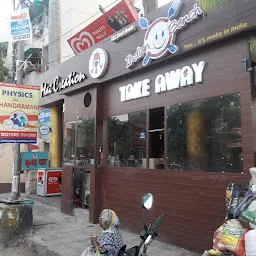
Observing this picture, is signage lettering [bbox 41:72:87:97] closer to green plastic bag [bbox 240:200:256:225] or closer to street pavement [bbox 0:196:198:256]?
street pavement [bbox 0:196:198:256]

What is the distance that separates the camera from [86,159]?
8727 mm

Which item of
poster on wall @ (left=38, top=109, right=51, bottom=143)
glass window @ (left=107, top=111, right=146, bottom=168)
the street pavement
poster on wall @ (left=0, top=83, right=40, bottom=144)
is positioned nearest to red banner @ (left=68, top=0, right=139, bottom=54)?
poster on wall @ (left=0, top=83, right=40, bottom=144)

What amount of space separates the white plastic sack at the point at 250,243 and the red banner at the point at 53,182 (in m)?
9.65

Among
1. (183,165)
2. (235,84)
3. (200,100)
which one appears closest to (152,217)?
(183,165)

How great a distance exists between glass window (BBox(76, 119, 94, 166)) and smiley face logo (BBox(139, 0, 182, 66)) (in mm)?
2679

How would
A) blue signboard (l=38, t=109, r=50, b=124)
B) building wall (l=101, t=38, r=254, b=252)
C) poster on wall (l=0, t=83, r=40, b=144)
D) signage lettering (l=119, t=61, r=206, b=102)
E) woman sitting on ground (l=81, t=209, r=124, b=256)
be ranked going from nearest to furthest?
woman sitting on ground (l=81, t=209, r=124, b=256) → building wall (l=101, t=38, r=254, b=252) → signage lettering (l=119, t=61, r=206, b=102) → poster on wall (l=0, t=83, r=40, b=144) → blue signboard (l=38, t=109, r=50, b=124)

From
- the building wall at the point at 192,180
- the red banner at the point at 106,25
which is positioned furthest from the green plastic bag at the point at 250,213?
the red banner at the point at 106,25

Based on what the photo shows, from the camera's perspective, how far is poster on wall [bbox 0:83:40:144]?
26.3 feet

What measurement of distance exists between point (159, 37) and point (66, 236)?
187 inches

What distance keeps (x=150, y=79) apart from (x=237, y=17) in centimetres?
238

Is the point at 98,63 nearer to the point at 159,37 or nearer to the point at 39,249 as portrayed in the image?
the point at 159,37

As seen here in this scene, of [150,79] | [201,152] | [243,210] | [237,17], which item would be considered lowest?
[243,210]

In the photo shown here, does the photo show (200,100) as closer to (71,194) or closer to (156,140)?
(156,140)

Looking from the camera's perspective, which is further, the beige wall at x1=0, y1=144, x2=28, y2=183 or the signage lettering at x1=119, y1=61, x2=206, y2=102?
the beige wall at x1=0, y1=144, x2=28, y2=183
